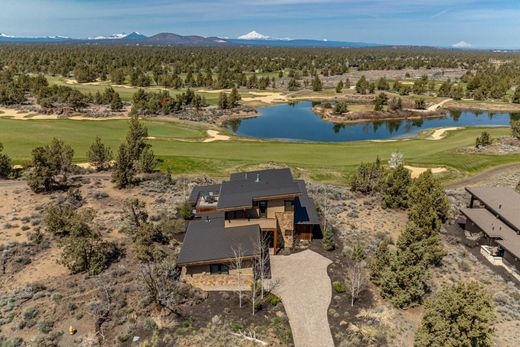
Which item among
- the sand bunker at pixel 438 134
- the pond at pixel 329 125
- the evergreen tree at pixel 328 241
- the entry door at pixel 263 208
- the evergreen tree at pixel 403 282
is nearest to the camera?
the evergreen tree at pixel 403 282

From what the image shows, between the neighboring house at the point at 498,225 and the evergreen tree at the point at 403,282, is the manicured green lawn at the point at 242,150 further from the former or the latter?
the evergreen tree at the point at 403,282

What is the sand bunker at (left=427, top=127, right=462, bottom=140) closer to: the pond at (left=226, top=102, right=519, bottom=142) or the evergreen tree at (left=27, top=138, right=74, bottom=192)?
the pond at (left=226, top=102, right=519, bottom=142)

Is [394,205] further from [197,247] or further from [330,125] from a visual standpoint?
[330,125]

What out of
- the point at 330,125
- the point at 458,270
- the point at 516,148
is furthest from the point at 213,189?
the point at 330,125

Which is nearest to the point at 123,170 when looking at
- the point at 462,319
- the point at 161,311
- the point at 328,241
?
the point at 161,311

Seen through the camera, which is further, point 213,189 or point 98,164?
point 98,164

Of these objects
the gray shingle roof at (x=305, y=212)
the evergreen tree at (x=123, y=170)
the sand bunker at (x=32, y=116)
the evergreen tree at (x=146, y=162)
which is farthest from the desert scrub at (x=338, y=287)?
the sand bunker at (x=32, y=116)

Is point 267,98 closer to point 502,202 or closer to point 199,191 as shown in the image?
point 199,191
